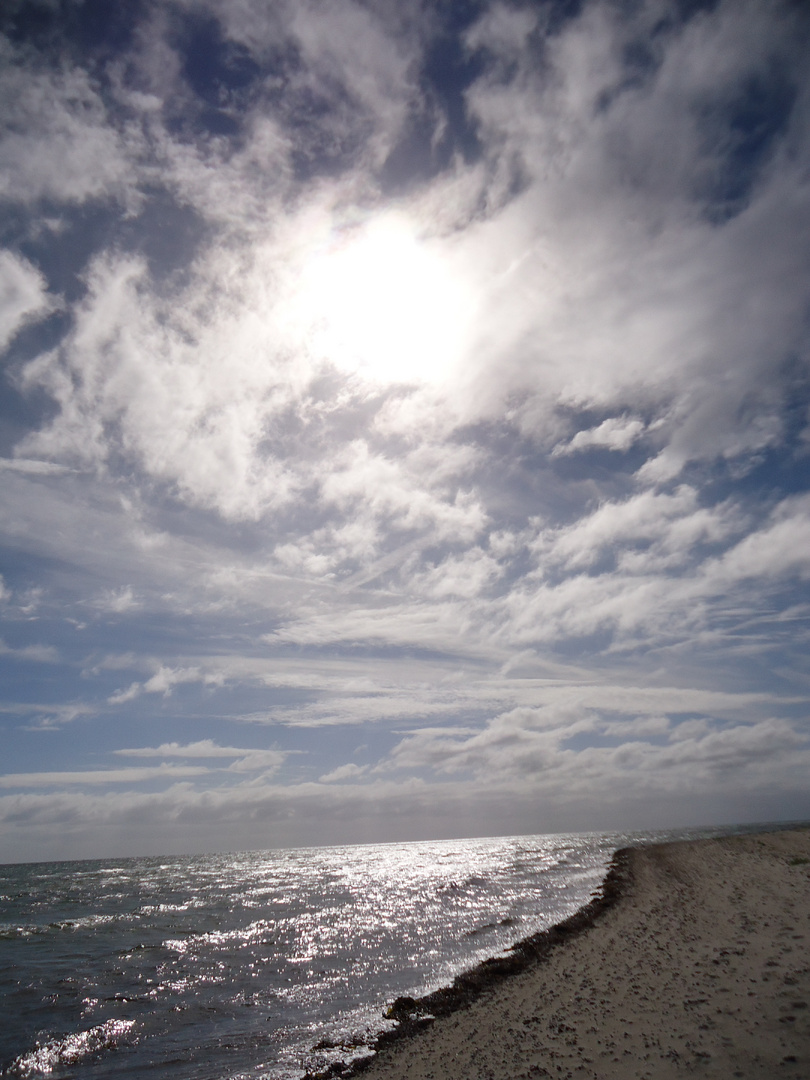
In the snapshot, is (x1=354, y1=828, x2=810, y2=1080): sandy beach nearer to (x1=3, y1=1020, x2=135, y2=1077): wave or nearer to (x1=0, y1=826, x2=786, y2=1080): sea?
(x1=0, y1=826, x2=786, y2=1080): sea

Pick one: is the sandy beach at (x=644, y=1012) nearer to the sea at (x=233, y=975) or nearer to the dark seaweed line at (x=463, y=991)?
the dark seaweed line at (x=463, y=991)

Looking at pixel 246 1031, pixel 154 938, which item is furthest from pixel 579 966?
pixel 154 938

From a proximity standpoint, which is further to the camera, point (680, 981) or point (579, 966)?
point (579, 966)

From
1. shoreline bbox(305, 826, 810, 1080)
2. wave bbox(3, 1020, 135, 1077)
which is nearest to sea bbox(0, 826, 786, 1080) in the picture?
wave bbox(3, 1020, 135, 1077)

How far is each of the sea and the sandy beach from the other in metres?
3.06

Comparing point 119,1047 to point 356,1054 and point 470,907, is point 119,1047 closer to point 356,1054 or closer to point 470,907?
point 356,1054

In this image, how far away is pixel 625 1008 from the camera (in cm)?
1597

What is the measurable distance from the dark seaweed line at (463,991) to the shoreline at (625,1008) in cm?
7

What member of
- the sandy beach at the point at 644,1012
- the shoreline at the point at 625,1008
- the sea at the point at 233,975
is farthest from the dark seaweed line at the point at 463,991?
the sea at the point at 233,975

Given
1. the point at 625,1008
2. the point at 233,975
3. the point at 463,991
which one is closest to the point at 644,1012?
the point at 625,1008

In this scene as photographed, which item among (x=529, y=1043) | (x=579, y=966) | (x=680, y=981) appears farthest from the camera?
(x=579, y=966)

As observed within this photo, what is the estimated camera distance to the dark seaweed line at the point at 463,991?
605 inches

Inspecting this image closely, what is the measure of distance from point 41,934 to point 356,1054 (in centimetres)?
4080

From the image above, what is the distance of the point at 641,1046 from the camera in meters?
13.3
